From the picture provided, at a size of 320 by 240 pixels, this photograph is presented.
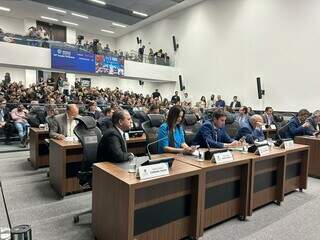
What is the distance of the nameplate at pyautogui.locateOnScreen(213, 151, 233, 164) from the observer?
2508mm

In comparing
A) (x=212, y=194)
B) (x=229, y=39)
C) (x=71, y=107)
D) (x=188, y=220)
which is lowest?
(x=188, y=220)

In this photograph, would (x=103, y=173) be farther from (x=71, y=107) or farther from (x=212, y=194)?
(x=71, y=107)

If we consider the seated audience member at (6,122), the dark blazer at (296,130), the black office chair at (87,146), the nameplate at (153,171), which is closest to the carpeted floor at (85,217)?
the black office chair at (87,146)

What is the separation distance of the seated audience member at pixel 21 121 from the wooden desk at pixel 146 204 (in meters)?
5.27

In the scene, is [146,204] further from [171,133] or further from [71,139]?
[71,139]

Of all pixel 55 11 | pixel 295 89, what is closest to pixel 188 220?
pixel 295 89

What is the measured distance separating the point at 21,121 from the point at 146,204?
5.91 metres

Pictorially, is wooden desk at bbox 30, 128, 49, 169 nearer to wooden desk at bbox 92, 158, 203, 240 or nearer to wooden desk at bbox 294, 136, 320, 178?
wooden desk at bbox 92, 158, 203, 240

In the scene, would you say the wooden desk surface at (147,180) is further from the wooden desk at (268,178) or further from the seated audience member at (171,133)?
the wooden desk at (268,178)

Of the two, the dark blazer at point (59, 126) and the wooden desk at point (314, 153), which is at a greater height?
the dark blazer at point (59, 126)

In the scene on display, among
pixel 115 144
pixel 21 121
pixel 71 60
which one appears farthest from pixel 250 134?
pixel 71 60

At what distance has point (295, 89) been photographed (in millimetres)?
8859

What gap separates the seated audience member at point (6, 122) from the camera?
6.65 metres

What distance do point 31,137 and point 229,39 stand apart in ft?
29.6
